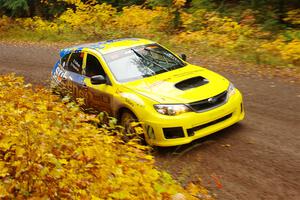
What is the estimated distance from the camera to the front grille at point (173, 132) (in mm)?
6934

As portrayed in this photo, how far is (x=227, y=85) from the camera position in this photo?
7.68 m

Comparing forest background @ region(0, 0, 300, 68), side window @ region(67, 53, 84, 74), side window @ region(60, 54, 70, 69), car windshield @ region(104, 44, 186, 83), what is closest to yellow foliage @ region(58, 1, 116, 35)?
forest background @ region(0, 0, 300, 68)

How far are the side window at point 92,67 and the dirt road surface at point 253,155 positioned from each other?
7.11 ft

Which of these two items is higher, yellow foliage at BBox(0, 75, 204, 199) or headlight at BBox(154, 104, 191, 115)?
yellow foliage at BBox(0, 75, 204, 199)

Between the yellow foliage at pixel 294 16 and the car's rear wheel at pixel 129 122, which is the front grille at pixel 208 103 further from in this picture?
the yellow foliage at pixel 294 16

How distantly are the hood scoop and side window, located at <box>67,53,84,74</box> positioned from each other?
265 centimetres

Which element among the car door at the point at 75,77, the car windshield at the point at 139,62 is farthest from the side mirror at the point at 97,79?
the car door at the point at 75,77

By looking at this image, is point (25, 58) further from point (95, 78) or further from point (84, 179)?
point (84, 179)

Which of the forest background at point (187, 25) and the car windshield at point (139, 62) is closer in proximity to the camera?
the car windshield at point (139, 62)

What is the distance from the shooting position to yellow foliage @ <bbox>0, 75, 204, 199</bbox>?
424 cm

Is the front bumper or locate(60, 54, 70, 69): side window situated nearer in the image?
the front bumper

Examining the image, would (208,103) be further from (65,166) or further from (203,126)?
(65,166)

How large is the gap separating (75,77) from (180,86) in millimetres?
2795

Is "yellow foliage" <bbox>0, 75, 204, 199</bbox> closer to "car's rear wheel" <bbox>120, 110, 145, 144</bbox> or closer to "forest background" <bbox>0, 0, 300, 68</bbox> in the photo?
"car's rear wheel" <bbox>120, 110, 145, 144</bbox>
